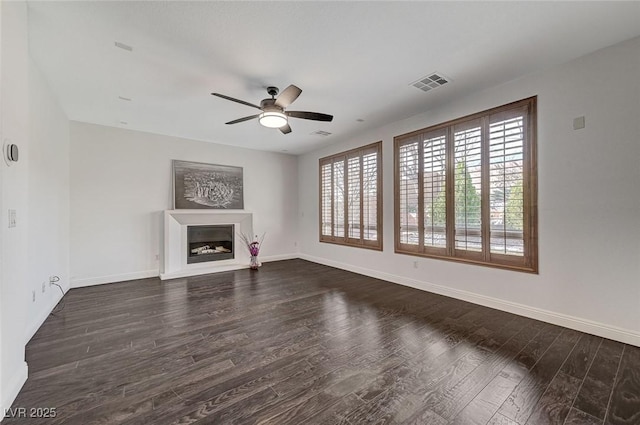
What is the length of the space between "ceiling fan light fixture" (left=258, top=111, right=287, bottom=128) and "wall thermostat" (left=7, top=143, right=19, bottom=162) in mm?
2177

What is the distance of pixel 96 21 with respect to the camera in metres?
2.26

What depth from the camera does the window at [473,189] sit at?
10.8 feet

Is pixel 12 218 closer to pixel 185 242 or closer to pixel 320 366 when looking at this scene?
pixel 320 366

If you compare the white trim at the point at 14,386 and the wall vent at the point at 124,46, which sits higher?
the wall vent at the point at 124,46

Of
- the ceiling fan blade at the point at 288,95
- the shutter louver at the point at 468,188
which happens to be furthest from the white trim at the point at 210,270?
the shutter louver at the point at 468,188

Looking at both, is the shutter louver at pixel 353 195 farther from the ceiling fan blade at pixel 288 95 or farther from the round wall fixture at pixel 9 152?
the round wall fixture at pixel 9 152

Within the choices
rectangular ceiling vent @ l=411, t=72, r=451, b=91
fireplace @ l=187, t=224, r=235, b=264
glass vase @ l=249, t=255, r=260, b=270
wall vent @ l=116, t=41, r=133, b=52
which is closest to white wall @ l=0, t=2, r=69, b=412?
wall vent @ l=116, t=41, r=133, b=52

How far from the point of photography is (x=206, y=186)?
5.92 metres

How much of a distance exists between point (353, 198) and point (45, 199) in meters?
4.89

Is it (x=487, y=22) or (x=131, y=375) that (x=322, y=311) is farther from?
(x=487, y=22)

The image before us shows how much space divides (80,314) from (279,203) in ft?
15.0

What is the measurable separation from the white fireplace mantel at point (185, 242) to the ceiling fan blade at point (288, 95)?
3.60 metres

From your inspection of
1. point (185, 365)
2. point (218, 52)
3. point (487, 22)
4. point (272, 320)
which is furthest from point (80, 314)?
point (487, 22)

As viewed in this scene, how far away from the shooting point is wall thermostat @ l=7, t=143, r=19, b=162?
6.07 ft
